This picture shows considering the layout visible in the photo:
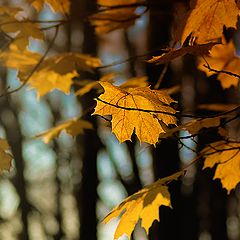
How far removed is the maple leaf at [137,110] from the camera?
4.27ft

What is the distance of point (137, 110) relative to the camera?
4.33 feet

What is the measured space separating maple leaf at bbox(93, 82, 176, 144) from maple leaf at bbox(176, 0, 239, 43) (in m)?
0.26

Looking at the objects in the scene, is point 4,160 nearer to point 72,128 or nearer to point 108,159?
point 72,128

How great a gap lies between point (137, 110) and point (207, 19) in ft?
1.46

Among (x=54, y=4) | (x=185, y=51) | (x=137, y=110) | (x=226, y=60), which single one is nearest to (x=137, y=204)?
(x=137, y=110)

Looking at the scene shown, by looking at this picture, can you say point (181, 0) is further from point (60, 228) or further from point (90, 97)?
point (60, 228)

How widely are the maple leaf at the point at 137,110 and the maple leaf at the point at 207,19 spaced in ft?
0.85

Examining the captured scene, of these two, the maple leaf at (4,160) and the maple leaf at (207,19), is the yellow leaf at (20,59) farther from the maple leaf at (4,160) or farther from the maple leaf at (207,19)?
the maple leaf at (207,19)

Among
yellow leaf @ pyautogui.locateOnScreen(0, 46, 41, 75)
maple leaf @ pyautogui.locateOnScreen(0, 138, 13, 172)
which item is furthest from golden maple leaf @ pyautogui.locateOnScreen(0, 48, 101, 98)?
maple leaf @ pyautogui.locateOnScreen(0, 138, 13, 172)

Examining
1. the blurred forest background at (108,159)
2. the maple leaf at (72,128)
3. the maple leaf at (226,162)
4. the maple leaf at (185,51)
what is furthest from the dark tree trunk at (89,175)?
the maple leaf at (185,51)

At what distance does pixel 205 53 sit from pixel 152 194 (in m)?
0.74

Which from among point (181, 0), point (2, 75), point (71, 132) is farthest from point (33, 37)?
point (2, 75)

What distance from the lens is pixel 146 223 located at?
1.80 m

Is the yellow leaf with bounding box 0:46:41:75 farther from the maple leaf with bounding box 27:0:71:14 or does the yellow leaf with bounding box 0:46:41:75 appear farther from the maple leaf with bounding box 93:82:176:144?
the maple leaf with bounding box 93:82:176:144
